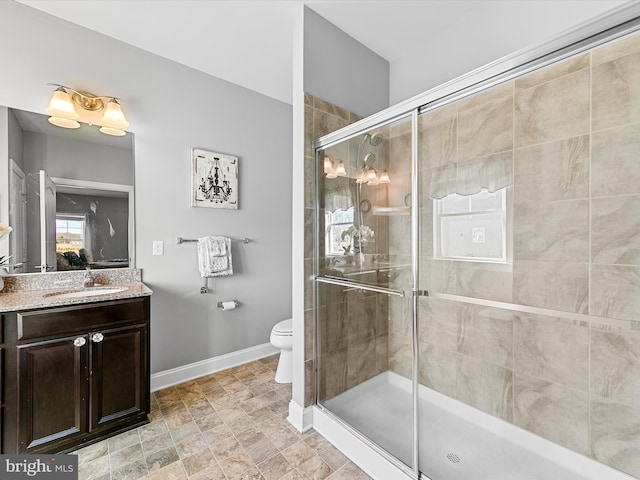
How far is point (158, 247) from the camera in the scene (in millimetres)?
2371

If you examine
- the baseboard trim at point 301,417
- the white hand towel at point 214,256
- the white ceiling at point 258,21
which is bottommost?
the baseboard trim at point 301,417

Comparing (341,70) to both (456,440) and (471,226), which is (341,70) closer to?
(471,226)

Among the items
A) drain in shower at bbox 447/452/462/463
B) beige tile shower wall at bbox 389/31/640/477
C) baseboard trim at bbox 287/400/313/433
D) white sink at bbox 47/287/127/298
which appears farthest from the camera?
baseboard trim at bbox 287/400/313/433

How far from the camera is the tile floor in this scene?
4.97 ft

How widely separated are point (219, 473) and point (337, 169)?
6.13 ft

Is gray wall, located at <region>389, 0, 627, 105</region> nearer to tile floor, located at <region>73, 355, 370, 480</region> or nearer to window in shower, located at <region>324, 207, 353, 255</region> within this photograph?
window in shower, located at <region>324, 207, 353, 255</region>

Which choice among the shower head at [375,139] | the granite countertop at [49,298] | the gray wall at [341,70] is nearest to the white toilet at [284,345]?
the granite countertop at [49,298]

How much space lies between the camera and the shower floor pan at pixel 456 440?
1528mm

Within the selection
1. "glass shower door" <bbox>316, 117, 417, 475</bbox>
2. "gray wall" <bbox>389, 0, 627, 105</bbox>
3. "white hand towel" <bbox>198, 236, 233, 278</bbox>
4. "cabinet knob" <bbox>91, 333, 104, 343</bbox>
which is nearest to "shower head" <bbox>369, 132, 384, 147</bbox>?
"glass shower door" <bbox>316, 117, 417, 475</bbox>

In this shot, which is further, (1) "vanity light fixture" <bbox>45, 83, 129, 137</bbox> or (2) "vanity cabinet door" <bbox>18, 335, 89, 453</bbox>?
(1) "vanity light fixture" <bbox>45, 83, 129, 137</bbox>

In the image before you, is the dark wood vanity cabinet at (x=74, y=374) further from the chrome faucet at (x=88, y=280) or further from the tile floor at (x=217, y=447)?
the chrome faucet at (x=88, y=280)

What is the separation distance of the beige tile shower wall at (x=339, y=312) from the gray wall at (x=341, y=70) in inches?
4.4

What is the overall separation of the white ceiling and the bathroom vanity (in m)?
1.88

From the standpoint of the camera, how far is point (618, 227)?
1.41m
